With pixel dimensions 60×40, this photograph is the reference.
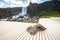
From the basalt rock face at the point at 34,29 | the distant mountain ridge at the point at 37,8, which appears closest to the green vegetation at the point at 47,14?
the distant mountain ridge at the point at 37,8

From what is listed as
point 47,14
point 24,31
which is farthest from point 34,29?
point 47,14

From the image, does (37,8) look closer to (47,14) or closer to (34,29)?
(47,14)

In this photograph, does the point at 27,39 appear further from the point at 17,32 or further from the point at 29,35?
the point at 17,32

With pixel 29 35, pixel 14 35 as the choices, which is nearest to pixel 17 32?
pixel 14 35

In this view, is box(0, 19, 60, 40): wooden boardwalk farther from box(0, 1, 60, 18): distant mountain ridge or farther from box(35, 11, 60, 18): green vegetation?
box(0, 1, 60, 18): distant mountain ridge

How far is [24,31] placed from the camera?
197 centimetres

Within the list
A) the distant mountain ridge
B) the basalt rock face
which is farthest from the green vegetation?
the basalt rock face

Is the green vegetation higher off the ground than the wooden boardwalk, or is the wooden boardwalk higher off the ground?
the green vegetation

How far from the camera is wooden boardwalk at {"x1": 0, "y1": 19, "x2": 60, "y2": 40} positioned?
1883 mm

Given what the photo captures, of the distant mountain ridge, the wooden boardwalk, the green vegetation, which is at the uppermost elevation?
the distant mountain ridge

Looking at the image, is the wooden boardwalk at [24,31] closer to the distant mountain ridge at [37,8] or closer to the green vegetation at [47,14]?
the green vegetation at [47,14]

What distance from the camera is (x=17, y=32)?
1.97 metres

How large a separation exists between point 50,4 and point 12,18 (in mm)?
685

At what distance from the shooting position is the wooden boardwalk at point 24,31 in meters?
1.88
